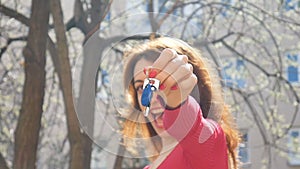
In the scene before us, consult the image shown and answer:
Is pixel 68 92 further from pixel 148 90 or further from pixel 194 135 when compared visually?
pixel 148 90

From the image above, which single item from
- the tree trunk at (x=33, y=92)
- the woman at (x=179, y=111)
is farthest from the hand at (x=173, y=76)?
the tree trunk at (x=33, y=92)

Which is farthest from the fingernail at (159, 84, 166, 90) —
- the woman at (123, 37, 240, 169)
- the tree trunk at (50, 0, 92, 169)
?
the tree trunk at (50, 0, 92, 169)

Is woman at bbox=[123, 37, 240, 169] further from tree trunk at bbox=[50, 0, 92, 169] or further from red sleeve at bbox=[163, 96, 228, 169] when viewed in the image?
tree trunk at bbox=[50, 0, 92, 169]

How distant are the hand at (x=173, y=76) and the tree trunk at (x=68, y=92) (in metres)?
3.26

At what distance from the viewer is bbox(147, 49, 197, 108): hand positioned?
117 centimetres

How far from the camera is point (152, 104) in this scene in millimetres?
1190

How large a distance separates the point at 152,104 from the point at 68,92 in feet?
11.4

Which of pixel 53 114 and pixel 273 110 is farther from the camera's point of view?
pixel 53 114

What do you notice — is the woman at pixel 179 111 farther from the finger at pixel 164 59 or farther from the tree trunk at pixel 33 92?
the tree trunk at pixel 33 92

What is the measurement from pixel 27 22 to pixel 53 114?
4.59m

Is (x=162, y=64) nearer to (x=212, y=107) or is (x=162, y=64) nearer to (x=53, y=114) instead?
(x=212, y=107)

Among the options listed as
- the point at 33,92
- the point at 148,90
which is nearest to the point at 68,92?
the point at 33,92

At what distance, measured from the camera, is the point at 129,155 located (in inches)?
64.1

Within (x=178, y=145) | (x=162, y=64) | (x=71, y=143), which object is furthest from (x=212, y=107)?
(x=71, y=143)
